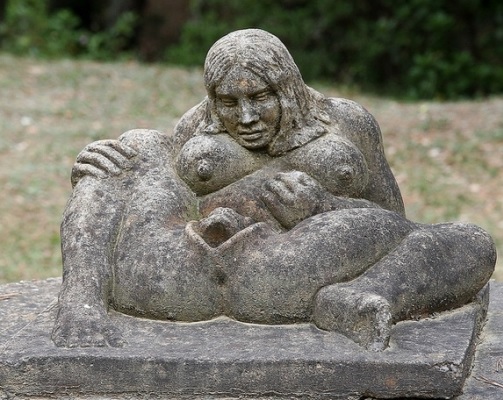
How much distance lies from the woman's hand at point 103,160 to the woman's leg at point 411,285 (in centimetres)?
108

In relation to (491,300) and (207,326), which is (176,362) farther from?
(491,300)

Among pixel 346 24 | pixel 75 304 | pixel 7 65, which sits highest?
pixel 346 24

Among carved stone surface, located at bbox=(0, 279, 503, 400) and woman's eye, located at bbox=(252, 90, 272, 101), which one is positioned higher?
woman's eye, located at bbox=(252, 90, 272, 101)

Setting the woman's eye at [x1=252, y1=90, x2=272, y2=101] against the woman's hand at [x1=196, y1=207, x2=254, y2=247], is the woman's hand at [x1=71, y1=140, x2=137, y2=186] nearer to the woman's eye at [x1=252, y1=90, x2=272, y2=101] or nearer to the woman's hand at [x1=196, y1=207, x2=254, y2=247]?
the woman's hand at [x1=196, y1=207, x2=254, y2=247]

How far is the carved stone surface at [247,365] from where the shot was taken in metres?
3.92

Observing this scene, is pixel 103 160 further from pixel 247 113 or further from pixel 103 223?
pixel 247 113

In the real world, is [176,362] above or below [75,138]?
below

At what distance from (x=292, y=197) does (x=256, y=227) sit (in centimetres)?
21

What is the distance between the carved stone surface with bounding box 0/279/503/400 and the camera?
392 centimetres

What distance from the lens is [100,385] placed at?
4055 mm

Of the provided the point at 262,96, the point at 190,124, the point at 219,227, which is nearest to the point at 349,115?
the point at 262,96

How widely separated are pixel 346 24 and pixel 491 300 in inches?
393

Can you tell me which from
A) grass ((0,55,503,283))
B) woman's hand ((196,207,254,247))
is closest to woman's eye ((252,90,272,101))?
woman's hand ((196,207,254,247))

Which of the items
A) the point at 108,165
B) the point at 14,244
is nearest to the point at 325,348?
the point at 108,165
